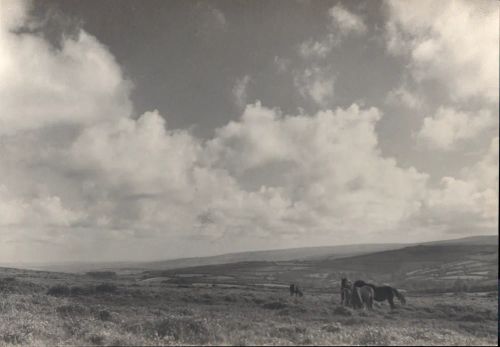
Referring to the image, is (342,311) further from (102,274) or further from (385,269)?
(102,274)

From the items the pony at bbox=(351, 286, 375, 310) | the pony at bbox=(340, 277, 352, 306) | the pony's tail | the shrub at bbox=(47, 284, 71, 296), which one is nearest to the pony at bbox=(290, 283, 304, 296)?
the pony at bbox=(340, 277, 352, 306)

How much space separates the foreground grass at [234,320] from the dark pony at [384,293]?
0.98 ft

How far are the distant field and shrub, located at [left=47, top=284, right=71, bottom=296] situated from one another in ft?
0.48

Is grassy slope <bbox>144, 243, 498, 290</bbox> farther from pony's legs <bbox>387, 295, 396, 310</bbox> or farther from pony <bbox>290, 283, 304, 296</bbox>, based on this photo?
pony's legs <bbox>387, 295, 396, 310</bbox>

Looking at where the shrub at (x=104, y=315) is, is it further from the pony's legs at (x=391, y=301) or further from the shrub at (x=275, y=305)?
the pony's legs at (x=391, y=301)

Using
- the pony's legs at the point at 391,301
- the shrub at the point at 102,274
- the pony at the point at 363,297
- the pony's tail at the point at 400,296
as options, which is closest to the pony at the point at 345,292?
the pony at the point at 363,297

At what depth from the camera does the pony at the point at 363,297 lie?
42.3ft

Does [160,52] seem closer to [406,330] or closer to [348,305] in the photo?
[348,305]

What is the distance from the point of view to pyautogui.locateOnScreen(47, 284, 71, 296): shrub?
18209 millimetres

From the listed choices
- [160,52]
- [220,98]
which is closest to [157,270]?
[220,98]

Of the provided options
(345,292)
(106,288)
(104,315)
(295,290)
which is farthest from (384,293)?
(106,288)

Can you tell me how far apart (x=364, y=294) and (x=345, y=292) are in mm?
582

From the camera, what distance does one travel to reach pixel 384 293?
13117 mm

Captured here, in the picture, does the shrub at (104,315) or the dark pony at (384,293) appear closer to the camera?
the dark pony at (384,293)
